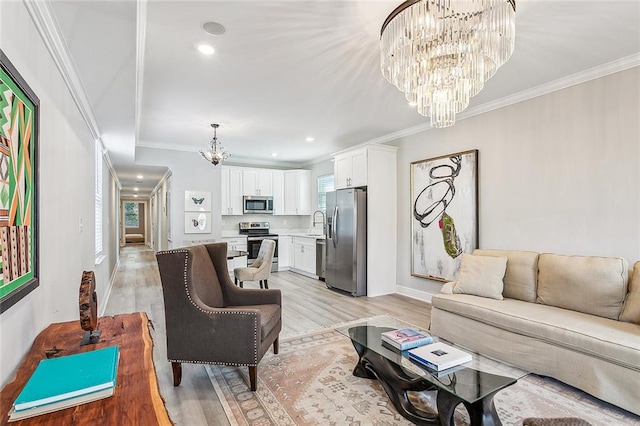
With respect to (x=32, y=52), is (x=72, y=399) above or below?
below

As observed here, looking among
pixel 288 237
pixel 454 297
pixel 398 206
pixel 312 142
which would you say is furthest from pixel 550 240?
pixel 288 237

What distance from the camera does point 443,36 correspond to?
76.3 inches

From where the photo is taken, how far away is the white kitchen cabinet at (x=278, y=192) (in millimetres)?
7709

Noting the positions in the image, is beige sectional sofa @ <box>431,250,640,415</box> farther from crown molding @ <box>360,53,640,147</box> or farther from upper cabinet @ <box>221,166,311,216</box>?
upper cabinet @ <box>221,166,311,216</box>

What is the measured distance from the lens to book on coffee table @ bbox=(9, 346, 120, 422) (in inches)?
34.7

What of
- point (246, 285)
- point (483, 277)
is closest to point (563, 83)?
point (483, 277)

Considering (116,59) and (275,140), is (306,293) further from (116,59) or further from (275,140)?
(116,59)

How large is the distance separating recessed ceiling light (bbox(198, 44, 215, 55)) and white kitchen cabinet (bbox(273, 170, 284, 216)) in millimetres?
5023

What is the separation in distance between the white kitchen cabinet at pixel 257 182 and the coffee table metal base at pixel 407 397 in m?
5.42

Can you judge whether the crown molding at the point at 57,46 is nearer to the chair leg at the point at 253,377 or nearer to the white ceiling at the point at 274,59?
the white ceiling at the point at 274,59

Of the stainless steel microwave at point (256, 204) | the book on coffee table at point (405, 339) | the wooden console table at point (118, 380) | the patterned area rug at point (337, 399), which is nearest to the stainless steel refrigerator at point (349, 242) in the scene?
the stainless steel microwave at point (256, 204)

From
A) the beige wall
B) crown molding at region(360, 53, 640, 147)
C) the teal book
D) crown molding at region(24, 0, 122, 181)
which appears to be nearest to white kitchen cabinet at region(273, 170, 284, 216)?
the beige wall

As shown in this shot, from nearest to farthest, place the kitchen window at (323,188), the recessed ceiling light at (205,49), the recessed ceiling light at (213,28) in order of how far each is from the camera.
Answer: the recessed ceiling light at (213,28) → the recessed ceiling light at (205,49) → the kitchen window at (323,188)

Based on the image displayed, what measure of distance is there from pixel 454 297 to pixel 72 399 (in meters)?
3.16
